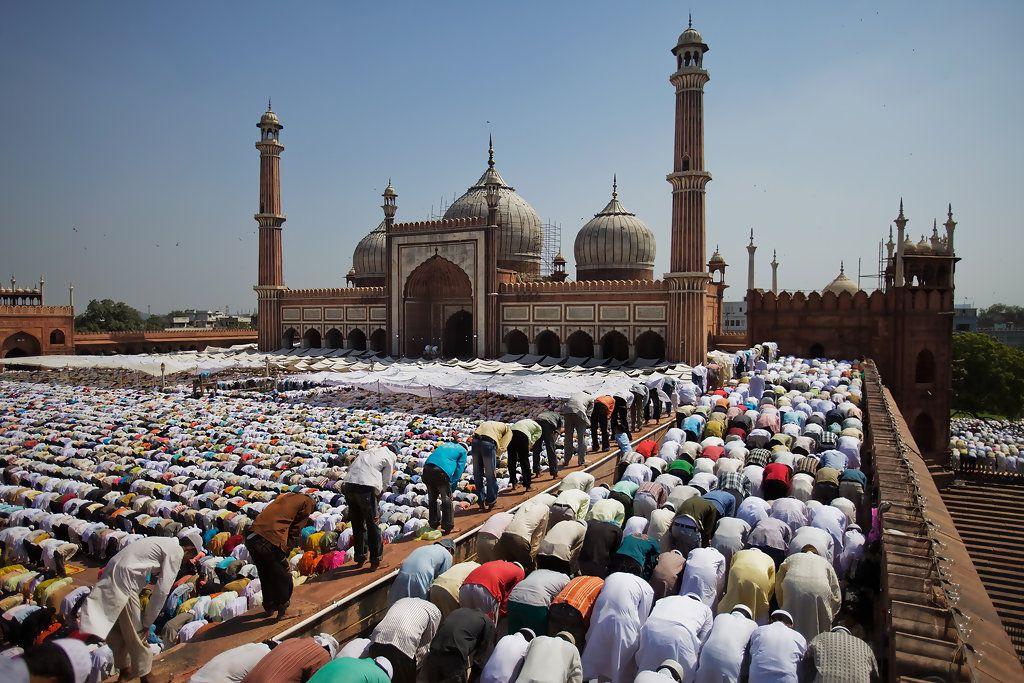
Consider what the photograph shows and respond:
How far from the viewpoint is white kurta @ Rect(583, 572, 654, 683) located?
4.11m

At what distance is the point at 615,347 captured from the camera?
2509cm

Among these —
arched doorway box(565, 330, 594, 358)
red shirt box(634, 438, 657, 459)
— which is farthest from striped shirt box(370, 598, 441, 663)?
arched doorway box(565, 330, 594, 358)

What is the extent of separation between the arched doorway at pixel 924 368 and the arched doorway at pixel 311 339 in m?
25.2

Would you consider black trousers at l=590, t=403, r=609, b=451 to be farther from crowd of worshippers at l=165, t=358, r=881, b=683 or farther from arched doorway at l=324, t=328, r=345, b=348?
arched doorway at l=324, t=328, r=345, b=348

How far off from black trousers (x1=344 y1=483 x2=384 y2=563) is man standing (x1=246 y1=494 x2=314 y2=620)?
0.73 metres

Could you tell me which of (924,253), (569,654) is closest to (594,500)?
(569,654)

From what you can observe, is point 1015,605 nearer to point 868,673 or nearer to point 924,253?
point 868,673

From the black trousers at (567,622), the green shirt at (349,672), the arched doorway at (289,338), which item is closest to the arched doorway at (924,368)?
the black trousers at (567,622)

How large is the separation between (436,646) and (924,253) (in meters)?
24.3

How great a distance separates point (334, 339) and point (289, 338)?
2772 millimetres

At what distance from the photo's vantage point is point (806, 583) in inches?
176

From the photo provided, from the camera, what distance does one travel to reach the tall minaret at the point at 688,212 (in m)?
22.0

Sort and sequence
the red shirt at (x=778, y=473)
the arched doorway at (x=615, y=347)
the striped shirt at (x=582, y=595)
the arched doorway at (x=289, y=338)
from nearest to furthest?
the striped shirt at (x=582, y=595) → the red shirt at (x=778, y=473) → the arched doorway at (x=615, y=347) → the arched doorway at (x=289, y=338)

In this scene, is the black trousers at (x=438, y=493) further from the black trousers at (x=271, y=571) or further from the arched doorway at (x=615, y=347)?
the arched doorway at (x=615, y=347)
